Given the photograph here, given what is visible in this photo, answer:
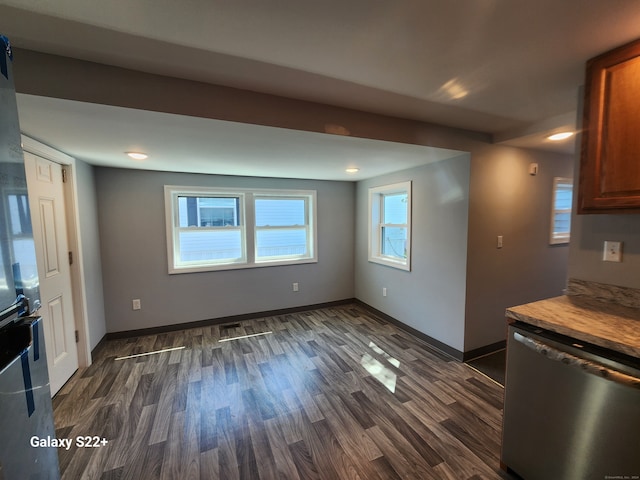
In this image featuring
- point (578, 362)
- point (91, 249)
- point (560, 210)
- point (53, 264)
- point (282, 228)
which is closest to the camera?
point (578, 362)

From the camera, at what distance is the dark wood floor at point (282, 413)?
1554 millimetres

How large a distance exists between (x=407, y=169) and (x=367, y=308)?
2183 mm

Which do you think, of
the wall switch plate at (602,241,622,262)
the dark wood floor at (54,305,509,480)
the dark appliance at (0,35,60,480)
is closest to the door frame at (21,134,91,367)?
the dark wood floor at (54,305,509,480)

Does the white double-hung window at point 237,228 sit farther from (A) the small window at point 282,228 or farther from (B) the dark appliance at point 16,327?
(B) the dark appliance at point 16,327

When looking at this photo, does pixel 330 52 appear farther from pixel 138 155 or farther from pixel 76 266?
pixel 76 266

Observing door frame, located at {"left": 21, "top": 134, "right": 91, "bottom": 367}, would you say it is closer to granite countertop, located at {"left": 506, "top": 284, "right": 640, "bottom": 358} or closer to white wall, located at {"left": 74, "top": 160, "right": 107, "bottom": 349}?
white wall, located at {"left": 74, "top": 160, "right": 107, "bottom": 349}

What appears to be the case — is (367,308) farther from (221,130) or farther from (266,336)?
(221,130)

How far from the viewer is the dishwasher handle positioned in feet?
3.40

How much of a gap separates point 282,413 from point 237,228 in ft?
8.17

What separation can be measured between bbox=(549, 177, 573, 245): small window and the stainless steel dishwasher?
2364 millimetres

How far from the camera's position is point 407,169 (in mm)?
3270

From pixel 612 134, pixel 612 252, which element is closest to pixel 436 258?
pixel 612 252

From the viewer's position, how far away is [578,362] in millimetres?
1159

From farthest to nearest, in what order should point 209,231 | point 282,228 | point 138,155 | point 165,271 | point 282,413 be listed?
1. point 282,228
2. point 209,231
3. point 165,271
4. point 138,155
5. point 282,413
